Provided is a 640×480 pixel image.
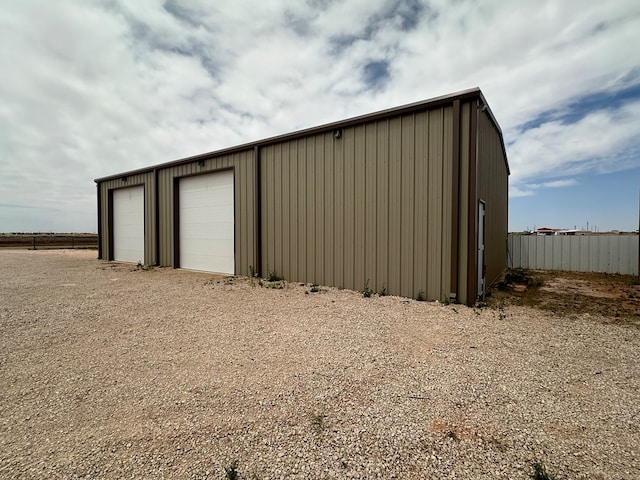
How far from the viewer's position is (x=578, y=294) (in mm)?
6188

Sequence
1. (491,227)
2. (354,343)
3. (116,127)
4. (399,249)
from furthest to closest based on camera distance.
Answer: (116,127), (491,227), (399,249), (354,343)

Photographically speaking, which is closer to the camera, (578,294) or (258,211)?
(578,294)

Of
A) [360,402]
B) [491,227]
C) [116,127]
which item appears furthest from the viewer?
[116,127]

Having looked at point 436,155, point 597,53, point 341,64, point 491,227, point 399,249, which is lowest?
point 399,249

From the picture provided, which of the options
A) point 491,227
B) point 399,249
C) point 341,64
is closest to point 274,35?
point 341,64

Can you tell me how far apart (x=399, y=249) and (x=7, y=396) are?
536 centimetres

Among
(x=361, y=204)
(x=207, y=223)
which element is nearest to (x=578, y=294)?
(x=361, y=204)

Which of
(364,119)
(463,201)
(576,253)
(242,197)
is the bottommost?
(576,253)

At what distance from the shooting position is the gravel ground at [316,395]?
1.62 metres

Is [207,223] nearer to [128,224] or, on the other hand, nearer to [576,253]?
[128,224]

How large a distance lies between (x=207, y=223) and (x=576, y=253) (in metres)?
12.2

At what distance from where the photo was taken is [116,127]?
495 inches

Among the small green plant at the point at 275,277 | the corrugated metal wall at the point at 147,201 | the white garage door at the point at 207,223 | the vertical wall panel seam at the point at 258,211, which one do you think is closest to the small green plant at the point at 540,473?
the small green plant at the point at 275,277

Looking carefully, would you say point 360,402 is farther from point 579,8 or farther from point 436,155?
point 579,8
